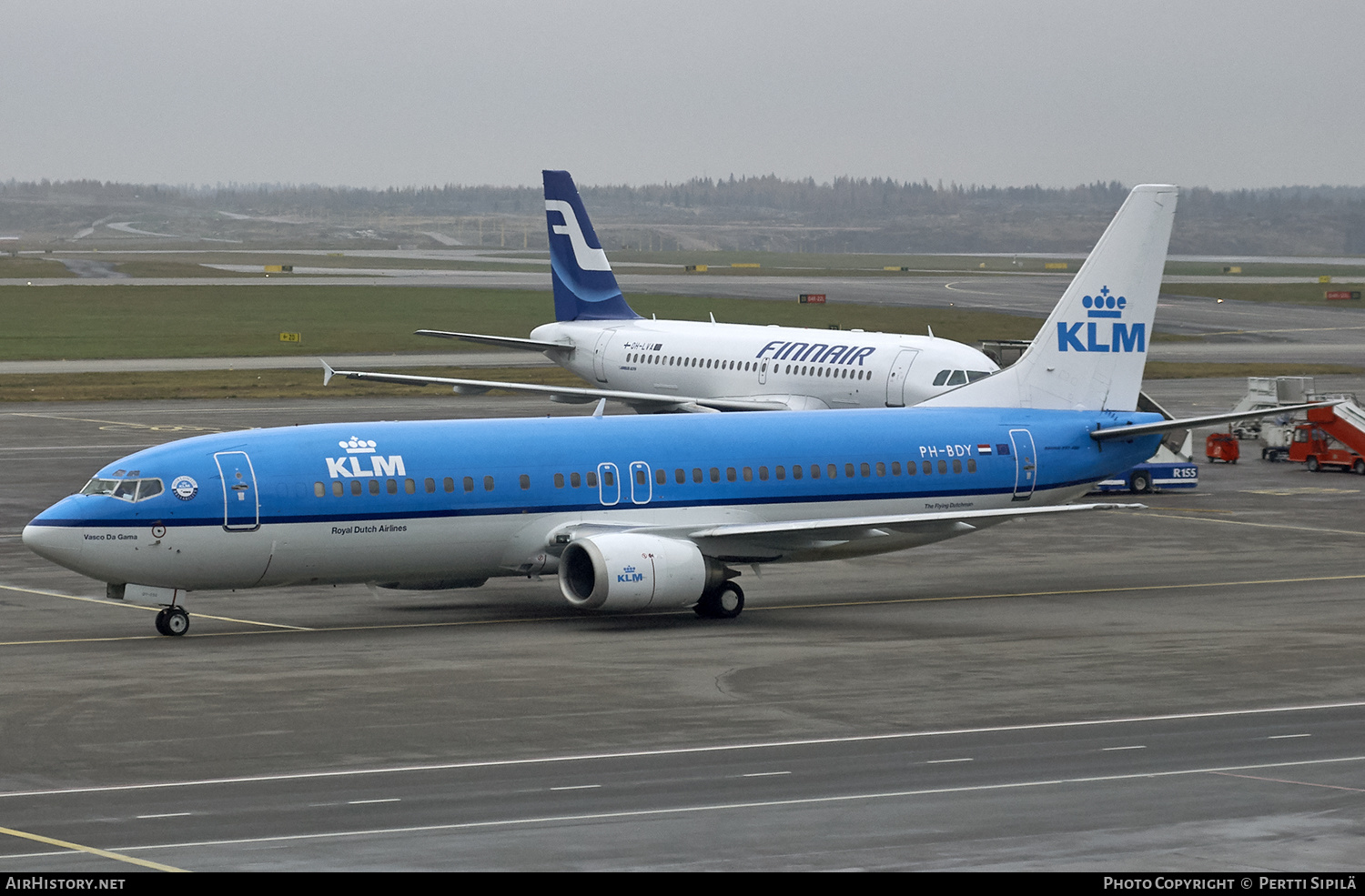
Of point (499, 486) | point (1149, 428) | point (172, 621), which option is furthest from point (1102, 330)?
point (172, 621)

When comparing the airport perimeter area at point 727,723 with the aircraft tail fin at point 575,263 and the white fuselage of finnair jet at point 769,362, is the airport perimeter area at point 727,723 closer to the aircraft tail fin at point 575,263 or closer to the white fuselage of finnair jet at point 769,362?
the white fuselage of finnair jet at point 769,362

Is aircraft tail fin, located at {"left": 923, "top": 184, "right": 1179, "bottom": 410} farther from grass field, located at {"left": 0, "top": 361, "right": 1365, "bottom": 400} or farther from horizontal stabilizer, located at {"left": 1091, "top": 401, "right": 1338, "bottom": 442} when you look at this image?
grass field, located at {"left": 0, "top": 361, "right": 1365, "bottom": 400}

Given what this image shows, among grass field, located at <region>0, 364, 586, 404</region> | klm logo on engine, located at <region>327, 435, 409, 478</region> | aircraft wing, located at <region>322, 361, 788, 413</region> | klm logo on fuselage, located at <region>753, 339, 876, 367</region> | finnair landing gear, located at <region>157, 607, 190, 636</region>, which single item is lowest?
grass field, located at <region>0, 364, 586, 404</region>

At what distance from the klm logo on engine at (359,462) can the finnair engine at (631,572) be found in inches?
141

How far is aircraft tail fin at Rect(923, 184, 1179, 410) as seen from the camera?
4241 cm

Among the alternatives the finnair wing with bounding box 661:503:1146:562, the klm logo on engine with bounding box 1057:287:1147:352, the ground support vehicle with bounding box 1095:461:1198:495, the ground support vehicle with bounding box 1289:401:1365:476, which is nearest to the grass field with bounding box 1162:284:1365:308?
the ground support vehicle with bounding box 1289:401:1365:476

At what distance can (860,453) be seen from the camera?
128ft

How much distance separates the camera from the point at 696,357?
65750 mm

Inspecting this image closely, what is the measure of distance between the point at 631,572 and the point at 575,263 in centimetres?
3922

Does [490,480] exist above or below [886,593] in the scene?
above

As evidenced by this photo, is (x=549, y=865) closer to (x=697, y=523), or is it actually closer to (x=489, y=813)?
(x=489, y=813)

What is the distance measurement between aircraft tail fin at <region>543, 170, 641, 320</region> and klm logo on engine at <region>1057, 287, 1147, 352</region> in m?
31.0
